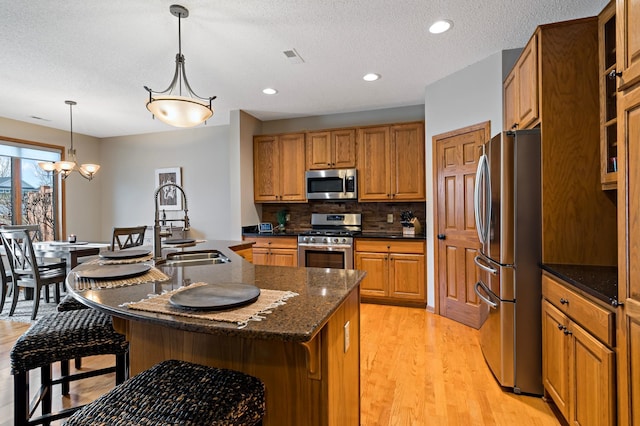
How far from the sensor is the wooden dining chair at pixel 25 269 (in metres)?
3.38

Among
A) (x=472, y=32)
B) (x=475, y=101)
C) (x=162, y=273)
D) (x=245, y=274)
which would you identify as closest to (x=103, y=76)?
(x=162, y=273)

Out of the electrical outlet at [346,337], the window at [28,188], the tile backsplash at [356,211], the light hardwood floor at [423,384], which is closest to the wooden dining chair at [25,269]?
the light hardwood floor at [423,384]

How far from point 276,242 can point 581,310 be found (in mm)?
3449

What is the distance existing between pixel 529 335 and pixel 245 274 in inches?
71.8

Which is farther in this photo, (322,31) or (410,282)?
(410,282)

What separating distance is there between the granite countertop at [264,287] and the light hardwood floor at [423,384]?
38.1 inches

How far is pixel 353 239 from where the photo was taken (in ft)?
13.3

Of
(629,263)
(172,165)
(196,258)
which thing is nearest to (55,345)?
(196,258)

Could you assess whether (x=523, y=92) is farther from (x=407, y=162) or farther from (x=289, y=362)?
(x=289, y=362)

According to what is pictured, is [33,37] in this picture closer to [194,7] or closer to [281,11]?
[194,7]

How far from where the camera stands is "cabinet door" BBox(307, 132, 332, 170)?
→ 4500 mm

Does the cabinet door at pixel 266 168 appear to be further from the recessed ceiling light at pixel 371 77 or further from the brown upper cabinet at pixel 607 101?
the brown upper cabinet at pixel 607 101

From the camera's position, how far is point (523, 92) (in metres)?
2.34

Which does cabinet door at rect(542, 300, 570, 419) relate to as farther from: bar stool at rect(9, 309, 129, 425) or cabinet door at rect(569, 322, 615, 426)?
bar stool at rect(9, 309, 129, 425)
